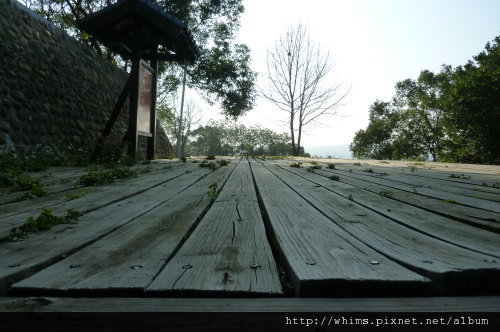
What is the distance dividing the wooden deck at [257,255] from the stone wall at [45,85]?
15.1ft

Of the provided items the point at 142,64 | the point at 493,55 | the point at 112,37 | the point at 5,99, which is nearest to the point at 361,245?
the point at 5,99

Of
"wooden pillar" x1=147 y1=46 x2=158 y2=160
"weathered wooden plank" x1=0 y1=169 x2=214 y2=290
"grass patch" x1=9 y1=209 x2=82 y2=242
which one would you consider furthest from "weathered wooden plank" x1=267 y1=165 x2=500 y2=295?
"wooden pillar" x1=147 y1=46 x2=158 y2=160

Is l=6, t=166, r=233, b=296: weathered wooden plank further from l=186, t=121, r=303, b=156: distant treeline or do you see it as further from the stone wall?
l=186, t=121, r=303, b=156: distant treeline

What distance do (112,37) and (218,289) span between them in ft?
28.3

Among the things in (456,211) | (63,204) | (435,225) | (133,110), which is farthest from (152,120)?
(435,225)

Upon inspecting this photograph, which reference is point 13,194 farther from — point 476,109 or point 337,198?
point 476,109

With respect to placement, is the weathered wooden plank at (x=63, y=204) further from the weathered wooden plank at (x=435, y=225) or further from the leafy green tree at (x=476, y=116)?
the leafy green tree at (x=476, y=116)

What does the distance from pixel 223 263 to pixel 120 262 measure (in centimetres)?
35

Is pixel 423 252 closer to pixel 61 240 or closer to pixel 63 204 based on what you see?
pixel 61 240

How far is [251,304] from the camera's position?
0.82 meters

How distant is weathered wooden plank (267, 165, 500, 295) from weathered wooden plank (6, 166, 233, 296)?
81 cm

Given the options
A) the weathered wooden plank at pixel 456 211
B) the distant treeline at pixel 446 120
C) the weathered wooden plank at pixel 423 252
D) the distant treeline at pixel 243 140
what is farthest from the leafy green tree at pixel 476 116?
the distant treeline at pixel 243 140

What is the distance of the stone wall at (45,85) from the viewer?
5809 mm
